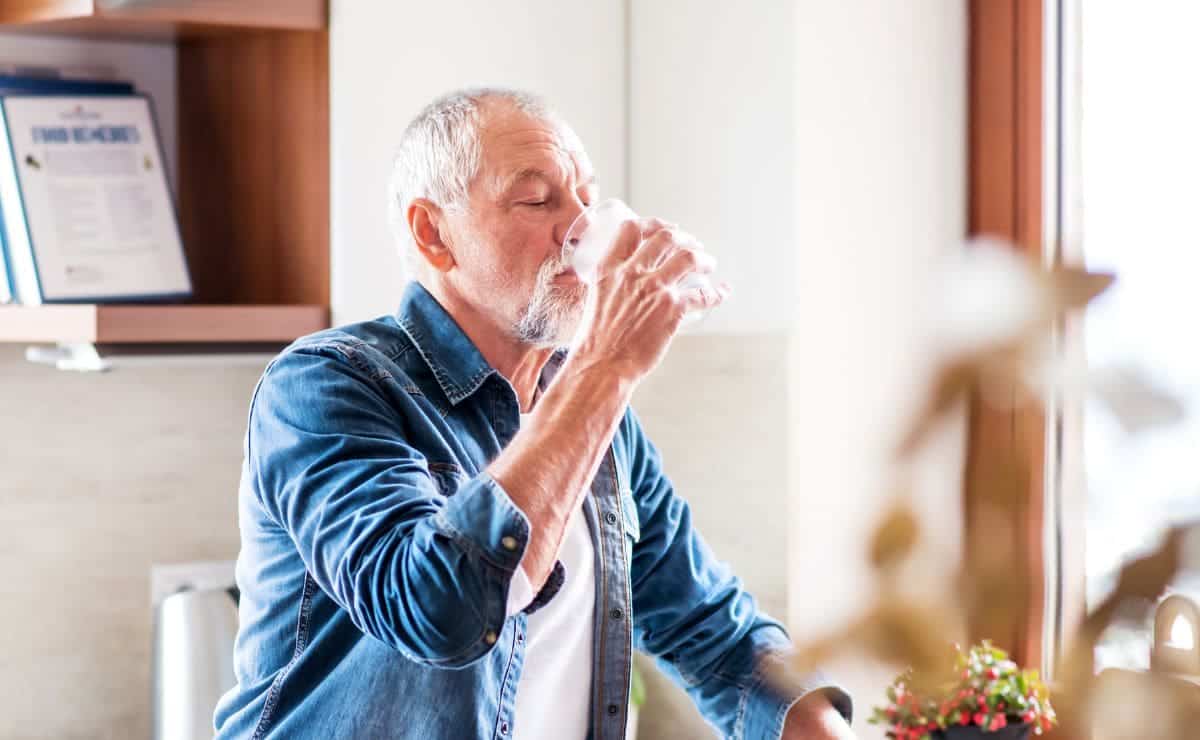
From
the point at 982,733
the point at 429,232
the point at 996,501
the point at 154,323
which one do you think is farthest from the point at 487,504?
the point at 154,323

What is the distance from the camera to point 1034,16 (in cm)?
154

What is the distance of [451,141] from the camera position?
1.11 m

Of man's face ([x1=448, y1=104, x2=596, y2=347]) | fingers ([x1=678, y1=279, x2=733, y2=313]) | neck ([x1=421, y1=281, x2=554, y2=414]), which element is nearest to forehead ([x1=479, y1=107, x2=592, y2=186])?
man's face ([x1=448, y1=104, x2=596, y2=347])

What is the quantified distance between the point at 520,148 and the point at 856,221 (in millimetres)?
607

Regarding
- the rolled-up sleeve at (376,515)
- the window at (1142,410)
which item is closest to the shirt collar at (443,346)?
the rolled-up sleeve at (376,515)

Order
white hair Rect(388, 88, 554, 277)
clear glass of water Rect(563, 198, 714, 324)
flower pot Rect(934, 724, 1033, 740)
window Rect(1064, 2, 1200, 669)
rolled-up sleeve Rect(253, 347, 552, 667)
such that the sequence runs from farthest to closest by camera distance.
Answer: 1. flower pot Rect(934, 724, 1033, 740)
2. white hair Rect(388, 88, 554, 277)
3. clear glass of water Rect(563, 198, 714, 324)
4. rolled-up sleeve Rect(253, 347, 552, 667)
5. window Rect(1064, 2, 1200, 669)

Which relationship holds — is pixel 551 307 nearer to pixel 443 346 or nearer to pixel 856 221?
pixel 443 346

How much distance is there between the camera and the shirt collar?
108 centimetres

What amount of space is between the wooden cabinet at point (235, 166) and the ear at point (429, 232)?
1.58 feet

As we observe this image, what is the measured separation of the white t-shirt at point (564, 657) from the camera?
1069 millimetres

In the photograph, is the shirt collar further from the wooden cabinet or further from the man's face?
the wooden cabinet

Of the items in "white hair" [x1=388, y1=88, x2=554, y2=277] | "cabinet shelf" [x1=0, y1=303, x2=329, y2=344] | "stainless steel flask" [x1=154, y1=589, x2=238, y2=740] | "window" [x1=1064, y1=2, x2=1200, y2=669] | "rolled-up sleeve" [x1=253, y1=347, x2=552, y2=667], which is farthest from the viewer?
"stainless steel flask" [x1=154, y1=589, x2=238, y2=740]

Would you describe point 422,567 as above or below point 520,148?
below

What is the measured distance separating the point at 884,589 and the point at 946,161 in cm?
148
